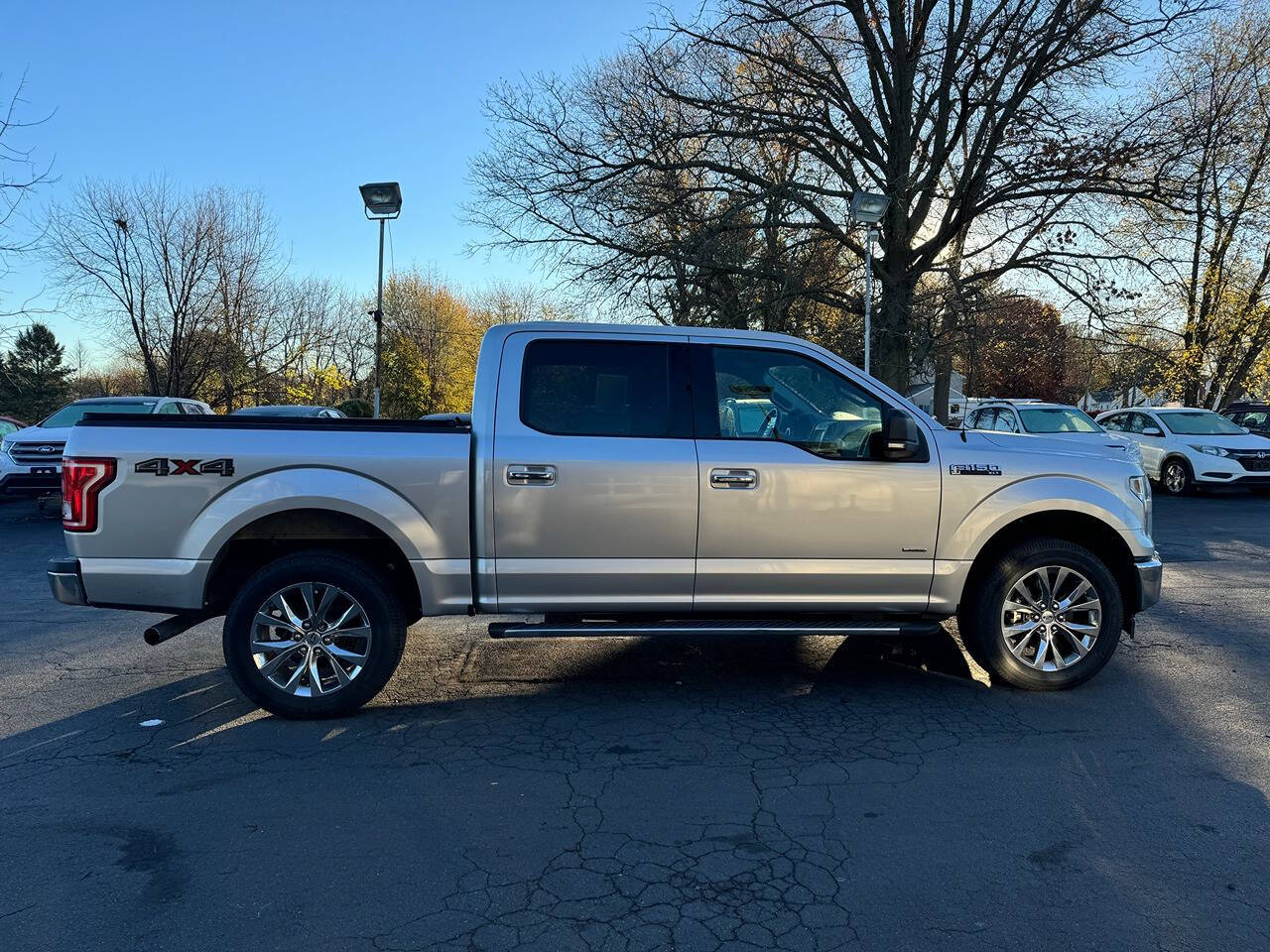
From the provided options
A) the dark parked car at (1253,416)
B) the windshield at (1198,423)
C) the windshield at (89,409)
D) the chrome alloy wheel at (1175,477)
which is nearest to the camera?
the windshield at (89,409)

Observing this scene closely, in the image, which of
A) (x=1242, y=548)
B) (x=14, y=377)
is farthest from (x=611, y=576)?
(x=14, y=377)

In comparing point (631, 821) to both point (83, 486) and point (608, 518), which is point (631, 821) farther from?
→ point (83, 486)

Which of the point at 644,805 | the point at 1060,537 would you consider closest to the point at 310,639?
the point at 644,805

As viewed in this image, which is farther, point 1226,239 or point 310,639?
point 1226,239

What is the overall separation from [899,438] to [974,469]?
0.54m

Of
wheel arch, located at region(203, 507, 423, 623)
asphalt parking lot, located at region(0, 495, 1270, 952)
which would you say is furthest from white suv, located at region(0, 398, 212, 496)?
wheel arch, located at region(203, 507, 423, 623)

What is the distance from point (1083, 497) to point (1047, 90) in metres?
15.7

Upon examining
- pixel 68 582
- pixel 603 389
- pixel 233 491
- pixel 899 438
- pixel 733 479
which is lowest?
pixel 68 582

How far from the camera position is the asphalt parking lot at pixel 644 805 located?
2744 millimetres

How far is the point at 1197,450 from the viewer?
1532 centimetres

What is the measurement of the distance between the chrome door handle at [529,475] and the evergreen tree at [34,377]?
4981cm

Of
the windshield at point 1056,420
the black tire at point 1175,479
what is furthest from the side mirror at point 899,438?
the black tire at point 1175,479

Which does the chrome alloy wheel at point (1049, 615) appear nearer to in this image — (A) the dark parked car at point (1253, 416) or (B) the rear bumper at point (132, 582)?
(B) the rear bumper at point (132, 582)

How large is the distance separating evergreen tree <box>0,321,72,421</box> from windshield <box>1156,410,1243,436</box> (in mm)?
49697
